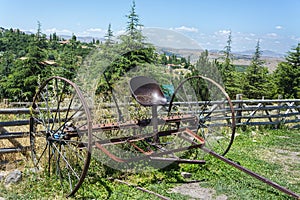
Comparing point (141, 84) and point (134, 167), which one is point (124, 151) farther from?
point (141, 84)

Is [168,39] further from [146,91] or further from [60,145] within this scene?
[60,145]

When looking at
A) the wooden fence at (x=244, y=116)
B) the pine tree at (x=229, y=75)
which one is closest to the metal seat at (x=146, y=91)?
the wooden fence at (x=244, y=116)

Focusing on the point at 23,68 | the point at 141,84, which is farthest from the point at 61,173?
the point at 23,68

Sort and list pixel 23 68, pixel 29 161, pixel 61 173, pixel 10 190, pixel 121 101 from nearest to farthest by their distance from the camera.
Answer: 1. pixel 10 190
2. pixel 61 173
3. pixel 29 161
4. pixel 121 101
5. pixel 23 68

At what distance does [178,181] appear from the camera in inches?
189

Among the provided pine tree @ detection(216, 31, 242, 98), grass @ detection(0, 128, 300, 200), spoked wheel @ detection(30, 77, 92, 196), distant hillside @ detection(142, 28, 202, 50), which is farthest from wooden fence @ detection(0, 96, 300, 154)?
pine tree @ detection(216, 31, 242, 98)

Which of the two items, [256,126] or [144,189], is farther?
[256,126]

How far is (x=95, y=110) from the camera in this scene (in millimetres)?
5516

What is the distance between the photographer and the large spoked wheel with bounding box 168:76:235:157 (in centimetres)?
579

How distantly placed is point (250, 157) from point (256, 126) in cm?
295

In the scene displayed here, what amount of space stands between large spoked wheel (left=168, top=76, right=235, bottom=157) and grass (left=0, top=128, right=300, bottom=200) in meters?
0.58

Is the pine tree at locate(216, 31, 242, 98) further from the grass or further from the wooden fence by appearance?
the grass

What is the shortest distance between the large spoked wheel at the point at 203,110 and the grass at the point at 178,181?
0.58 meters

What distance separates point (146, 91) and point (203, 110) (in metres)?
1.22
